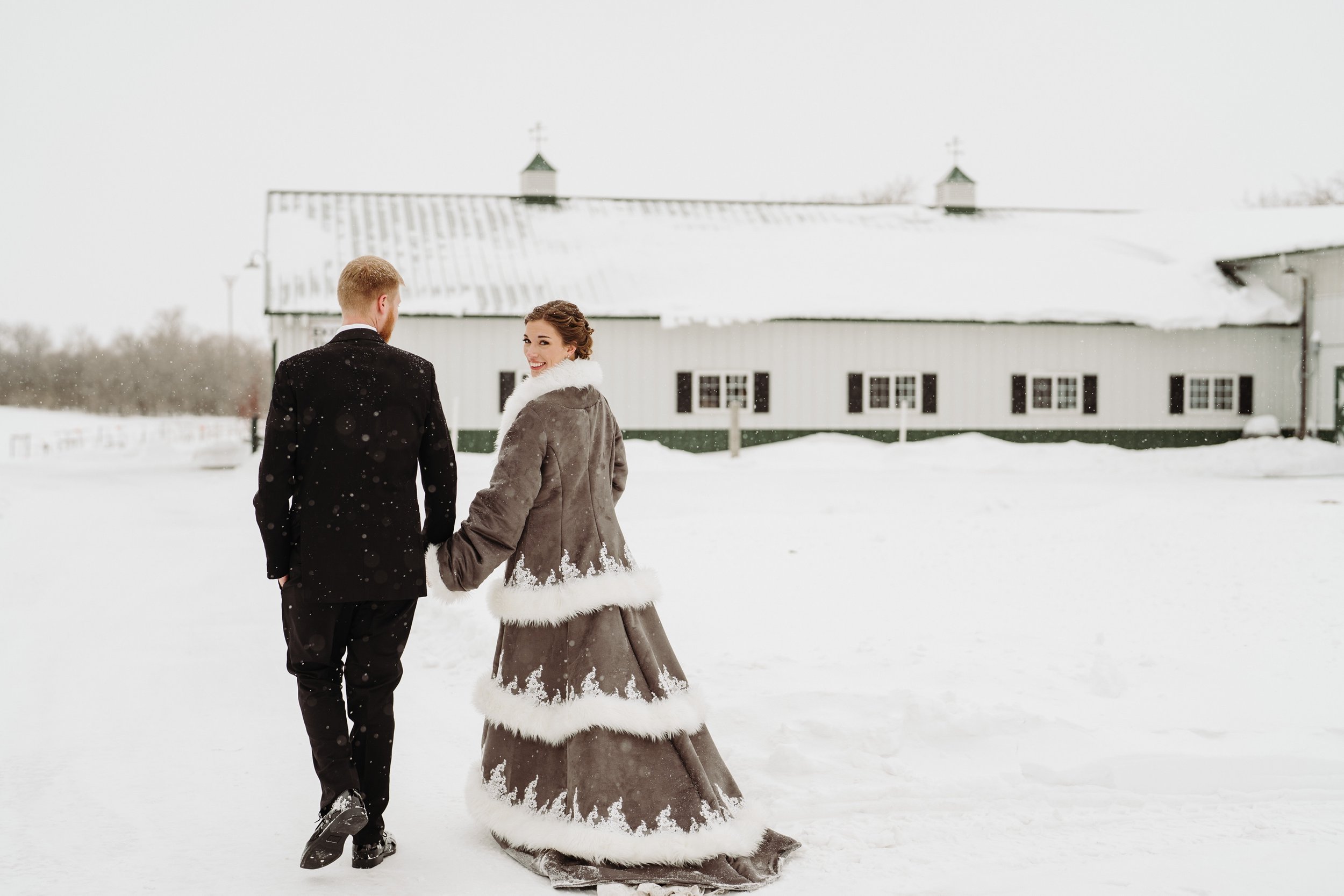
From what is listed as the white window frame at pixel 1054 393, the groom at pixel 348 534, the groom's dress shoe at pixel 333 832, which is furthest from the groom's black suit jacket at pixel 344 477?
the white window frame at pixel 1054 393

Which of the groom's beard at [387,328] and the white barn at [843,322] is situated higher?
the white barn at [843,322]

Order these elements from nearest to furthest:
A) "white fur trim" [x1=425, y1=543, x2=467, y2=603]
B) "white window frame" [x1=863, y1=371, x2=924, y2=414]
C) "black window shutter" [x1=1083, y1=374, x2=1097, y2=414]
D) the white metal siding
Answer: "white fur trim" [x1=425, y1=543, x2=467, y2=603] < the white metal siding < "white window frame" [x1=863, y1=371, x2=924, y2=414] < "black window shutter" [x1=1083, y1=374, x2=1097, y2=414]

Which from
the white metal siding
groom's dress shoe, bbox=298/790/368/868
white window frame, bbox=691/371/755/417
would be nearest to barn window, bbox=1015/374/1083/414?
the white metal siding

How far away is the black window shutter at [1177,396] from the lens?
88.0 ft

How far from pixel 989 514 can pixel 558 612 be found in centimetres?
942

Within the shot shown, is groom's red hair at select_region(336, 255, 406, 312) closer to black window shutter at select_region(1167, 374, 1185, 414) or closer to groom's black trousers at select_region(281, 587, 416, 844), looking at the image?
groom's black trousers at select_region(281, 587, 416, 844)

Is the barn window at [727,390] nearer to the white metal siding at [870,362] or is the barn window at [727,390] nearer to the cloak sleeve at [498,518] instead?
the white metal siding at [870,362]


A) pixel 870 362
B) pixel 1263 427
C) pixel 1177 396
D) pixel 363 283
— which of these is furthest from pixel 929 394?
pixel 363 283

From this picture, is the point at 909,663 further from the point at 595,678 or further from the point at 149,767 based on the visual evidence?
the point at 149,767

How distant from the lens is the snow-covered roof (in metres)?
25.3

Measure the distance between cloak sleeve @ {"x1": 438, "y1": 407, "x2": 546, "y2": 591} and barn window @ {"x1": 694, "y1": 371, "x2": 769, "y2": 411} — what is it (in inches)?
848

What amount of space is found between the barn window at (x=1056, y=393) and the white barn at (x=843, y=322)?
0.16 feet

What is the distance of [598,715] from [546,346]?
130cm

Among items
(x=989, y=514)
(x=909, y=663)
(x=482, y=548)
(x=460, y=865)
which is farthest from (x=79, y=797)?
(x=989, y=514)
